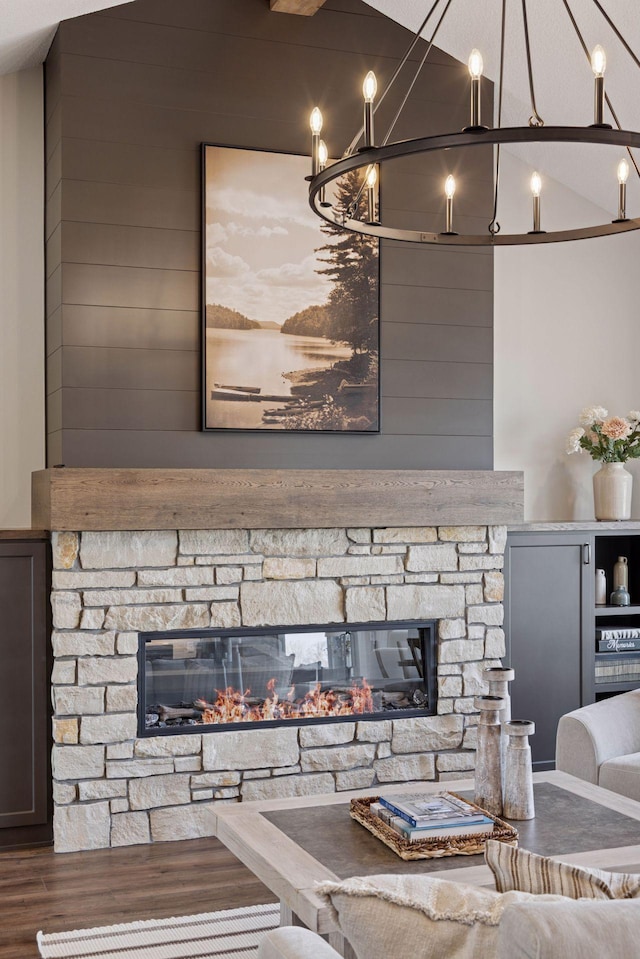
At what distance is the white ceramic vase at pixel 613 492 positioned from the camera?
17.1 ft

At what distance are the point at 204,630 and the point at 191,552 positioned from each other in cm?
33

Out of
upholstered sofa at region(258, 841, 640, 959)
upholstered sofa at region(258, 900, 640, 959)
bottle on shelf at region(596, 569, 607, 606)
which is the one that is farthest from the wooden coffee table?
bottle on shelf at region(596, 569, 607, 606)

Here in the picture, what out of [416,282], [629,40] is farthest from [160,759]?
[629,40]

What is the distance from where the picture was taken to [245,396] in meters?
4.34

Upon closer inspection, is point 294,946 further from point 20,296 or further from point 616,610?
point 616,610

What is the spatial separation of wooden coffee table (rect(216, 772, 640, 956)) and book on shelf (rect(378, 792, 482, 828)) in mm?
96

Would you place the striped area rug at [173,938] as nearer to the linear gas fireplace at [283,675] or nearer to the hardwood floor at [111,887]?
the hardwood floor at [111,887]

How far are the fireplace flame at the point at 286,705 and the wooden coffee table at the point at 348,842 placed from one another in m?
1.29

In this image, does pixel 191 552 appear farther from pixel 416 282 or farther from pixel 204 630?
pixel 416 282

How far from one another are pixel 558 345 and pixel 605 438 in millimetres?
603

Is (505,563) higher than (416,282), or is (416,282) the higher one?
(416,282)

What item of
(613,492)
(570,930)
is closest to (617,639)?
(613,492)

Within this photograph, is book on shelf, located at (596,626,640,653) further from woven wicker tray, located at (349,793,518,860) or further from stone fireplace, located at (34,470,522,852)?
woven wicker tray, located at (349,793,518,860)

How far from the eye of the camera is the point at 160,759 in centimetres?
412
